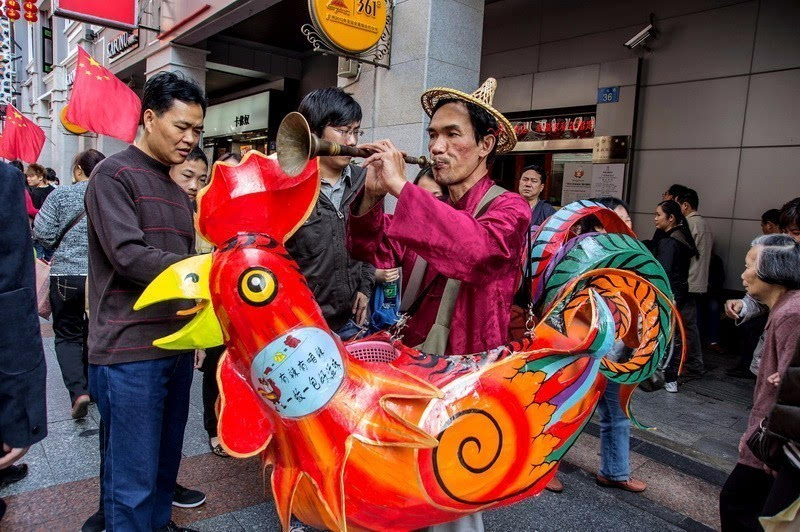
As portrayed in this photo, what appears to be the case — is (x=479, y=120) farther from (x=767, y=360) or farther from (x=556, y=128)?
(x=556, y=128)

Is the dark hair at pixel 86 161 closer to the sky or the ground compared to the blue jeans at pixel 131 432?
closer to the sky

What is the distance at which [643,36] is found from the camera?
267 inches

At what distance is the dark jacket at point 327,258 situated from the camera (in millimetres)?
2578

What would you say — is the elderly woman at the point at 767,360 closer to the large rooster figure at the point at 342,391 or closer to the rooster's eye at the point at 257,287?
the large rooster figure at the point at 342,391

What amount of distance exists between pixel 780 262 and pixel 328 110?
2262 mm

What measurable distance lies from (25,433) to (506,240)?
61.2 inches

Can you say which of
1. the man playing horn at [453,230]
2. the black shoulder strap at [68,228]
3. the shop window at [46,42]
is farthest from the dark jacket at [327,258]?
the shop window at [46,42]

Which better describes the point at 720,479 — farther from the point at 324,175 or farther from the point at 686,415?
the point at 324,175

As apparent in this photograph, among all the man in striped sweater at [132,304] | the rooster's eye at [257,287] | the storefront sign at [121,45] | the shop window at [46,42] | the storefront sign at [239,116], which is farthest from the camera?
the shop window at [46,42]

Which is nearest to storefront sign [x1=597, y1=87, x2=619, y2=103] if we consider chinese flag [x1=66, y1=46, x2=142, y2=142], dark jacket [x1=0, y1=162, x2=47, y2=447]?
chinese flag [x1=66, y1=46, x2=142, y2=142]

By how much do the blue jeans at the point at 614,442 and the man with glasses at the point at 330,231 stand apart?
6.03 ft

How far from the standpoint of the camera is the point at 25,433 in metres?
1.55

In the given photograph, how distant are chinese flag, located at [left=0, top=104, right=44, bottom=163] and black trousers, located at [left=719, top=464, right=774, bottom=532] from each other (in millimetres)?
10163

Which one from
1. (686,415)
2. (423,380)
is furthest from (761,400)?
(686,415)
